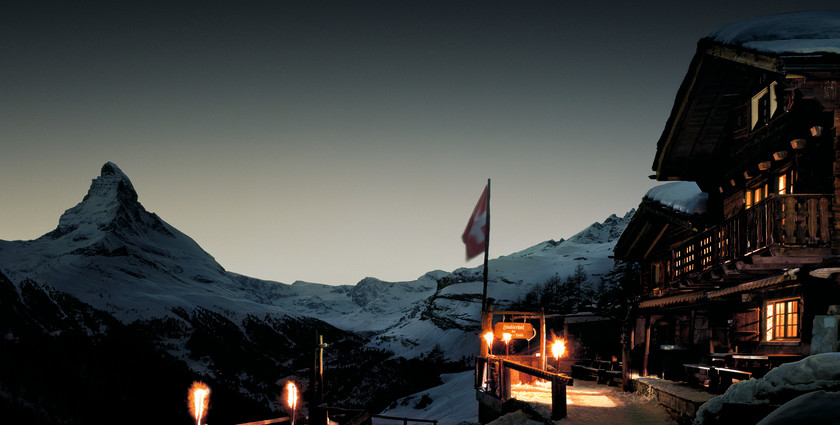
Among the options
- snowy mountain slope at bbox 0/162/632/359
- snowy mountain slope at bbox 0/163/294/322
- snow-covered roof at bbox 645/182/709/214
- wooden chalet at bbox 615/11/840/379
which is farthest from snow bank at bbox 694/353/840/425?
snowy mountain slope at bbox 0/163/294/322

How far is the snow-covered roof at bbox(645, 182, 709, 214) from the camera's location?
18055 mm

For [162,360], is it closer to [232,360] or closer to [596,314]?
[232,360]

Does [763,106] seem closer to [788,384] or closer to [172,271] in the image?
[788,384]

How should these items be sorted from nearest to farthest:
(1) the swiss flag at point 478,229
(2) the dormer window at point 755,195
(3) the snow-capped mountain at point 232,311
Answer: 1. (2) the dormer window at point 755,195
2. (1) the swiss flag at point 478,229
3. (3) the snow-capped mountain at point 232,311

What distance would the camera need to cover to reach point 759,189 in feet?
46.7

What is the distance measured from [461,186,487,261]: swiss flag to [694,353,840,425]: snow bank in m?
13.4

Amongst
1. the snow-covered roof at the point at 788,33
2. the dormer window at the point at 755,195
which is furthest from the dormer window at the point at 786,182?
the snow-covered roof at the point at 788,33

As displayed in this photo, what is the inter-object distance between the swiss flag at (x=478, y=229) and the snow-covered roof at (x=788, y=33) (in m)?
9.73

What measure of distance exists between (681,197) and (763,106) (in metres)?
6.02

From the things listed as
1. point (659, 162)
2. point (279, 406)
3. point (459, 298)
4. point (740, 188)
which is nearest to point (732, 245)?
point (740, 188)

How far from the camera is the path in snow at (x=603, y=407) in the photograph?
40.9 feet

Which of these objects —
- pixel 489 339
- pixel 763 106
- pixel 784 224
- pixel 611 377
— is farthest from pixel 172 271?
pixel 784 224

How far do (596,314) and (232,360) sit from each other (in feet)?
194

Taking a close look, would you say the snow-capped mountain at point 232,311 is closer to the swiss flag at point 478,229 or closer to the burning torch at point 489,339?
the swiss flag at point 478,229
